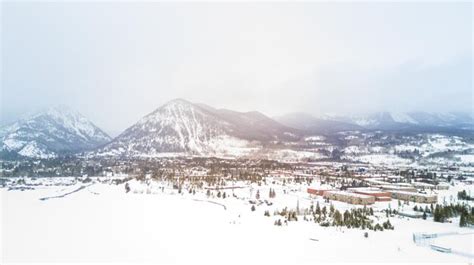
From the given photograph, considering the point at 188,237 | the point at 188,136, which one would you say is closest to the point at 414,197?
the point at 188,237

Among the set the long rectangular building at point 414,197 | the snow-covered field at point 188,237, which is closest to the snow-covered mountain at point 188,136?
the long rectangular building at point 414,197

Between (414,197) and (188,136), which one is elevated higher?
(188,136)

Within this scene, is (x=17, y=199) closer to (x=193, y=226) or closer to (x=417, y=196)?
(x=193, y=226)

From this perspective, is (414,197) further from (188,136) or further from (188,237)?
(188,136)

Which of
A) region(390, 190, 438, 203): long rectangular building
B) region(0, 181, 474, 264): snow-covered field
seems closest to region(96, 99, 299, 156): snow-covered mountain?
region(390, 190, 438, 203): long rectangular building

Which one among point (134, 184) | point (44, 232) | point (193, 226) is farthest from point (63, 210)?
point (134, 184)

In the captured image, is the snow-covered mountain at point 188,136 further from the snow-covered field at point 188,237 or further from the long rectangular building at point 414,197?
the snow-covered field at point 188,237
